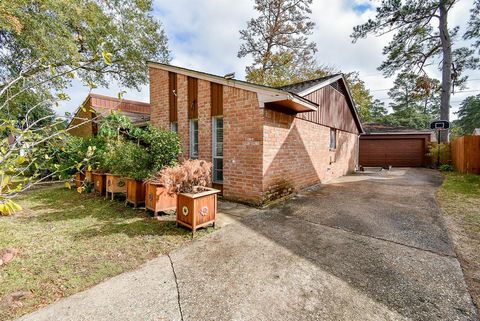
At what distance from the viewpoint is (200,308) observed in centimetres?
211

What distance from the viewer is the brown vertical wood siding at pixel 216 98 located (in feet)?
20.3

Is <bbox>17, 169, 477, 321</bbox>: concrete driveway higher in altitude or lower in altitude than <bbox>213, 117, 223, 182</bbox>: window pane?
lower

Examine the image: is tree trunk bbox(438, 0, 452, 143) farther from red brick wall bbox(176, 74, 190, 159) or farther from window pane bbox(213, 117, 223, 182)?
red brick wall bbox(176, 74, 190, 159)

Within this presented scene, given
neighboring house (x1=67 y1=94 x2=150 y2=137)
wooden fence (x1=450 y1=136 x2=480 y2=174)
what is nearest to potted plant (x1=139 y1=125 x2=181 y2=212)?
neighboring house (x1=67 y1=94 x2=150 y2=137)

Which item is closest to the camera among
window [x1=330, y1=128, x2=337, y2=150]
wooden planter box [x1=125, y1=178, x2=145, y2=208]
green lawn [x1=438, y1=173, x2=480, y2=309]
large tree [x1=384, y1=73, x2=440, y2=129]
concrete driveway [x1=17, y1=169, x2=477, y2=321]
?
concrete driveway [x1=17, y1=169, x2=477, y2=321]

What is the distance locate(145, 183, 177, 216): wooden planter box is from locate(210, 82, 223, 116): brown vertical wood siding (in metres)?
2.81

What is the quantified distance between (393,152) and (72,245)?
71.8ft

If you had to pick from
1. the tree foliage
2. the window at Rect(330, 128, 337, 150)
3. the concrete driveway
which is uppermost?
the tree foliage

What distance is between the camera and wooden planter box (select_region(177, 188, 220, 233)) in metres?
3.80

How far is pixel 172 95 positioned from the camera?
765 centimetres

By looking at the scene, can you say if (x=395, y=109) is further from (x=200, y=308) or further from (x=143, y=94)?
(x=200, y=308)

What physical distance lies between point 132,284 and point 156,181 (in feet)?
8.38

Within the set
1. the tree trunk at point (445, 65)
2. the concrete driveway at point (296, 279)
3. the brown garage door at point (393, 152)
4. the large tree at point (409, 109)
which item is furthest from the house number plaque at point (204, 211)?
the large tree at point (409, 109)

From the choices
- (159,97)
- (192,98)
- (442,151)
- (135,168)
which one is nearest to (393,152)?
(442,151)
